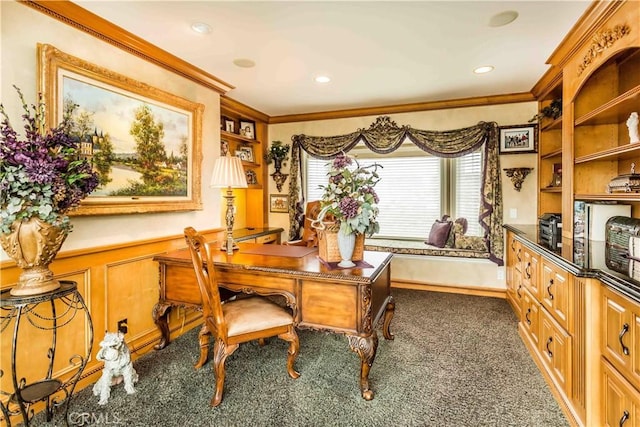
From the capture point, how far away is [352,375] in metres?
2.24

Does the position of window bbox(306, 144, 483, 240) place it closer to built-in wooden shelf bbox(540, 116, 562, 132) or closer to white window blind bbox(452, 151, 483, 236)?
white window blind bbox(452, 151, 483, 236)

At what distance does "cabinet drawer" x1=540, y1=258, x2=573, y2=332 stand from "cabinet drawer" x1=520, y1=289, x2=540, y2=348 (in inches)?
7.9

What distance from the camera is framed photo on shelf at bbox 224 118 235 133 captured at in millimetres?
4039

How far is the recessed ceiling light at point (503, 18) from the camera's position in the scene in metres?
2.07

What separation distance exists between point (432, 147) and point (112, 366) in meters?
3.81

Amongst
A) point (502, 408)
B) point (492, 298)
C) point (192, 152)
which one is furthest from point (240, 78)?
point (492, 298)

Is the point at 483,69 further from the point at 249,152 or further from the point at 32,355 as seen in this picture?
the point at 32,355

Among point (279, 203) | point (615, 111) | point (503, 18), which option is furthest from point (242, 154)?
point (615, 111)

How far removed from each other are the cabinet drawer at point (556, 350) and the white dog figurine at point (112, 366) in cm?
264

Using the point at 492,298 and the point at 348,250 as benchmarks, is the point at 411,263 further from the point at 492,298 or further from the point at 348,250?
the point at 348,250

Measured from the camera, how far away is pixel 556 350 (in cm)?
201

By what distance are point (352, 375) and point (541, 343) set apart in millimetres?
1382

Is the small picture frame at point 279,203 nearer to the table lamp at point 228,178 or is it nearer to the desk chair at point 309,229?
the desk chair at point 309,229

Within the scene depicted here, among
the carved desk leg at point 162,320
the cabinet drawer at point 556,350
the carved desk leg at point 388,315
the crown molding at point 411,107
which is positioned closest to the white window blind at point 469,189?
the crown molding at point 411,107
